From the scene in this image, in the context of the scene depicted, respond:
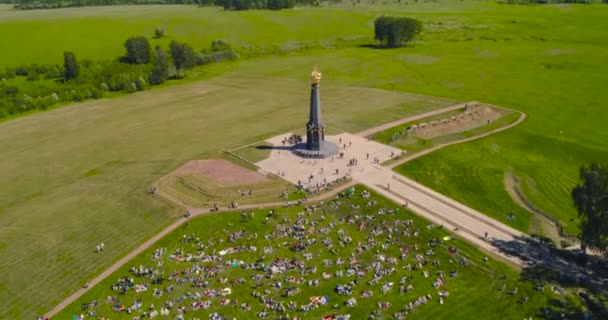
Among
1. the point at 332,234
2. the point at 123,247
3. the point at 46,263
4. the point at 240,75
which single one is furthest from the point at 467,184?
the point at 240,75

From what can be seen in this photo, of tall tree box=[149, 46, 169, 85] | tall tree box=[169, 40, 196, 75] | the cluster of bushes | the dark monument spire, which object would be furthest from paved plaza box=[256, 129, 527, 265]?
tall tree box=[169, 40, 196, 75]

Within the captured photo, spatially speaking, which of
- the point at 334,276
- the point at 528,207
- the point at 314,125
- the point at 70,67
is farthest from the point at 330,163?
the point at 70,67

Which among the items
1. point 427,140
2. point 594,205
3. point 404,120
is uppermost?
point 594,205

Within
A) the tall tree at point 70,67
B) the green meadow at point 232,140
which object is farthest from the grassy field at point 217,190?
the tall tree at point 70,67

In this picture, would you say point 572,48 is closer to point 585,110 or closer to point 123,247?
point 585,110

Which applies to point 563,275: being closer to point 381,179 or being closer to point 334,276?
point 334,276
